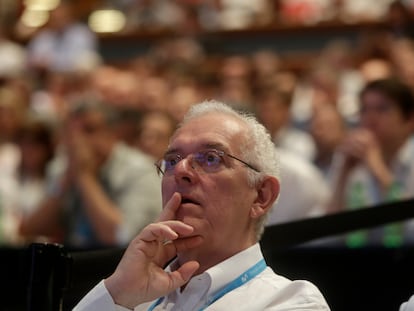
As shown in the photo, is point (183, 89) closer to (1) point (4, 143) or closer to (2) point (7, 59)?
(1) point (4, 143)

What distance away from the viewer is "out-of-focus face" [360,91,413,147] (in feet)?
14.2

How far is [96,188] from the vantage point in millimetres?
4895

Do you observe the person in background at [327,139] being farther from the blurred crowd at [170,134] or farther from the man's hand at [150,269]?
the man's hand at [150,269]

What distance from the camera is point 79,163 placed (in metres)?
4.98

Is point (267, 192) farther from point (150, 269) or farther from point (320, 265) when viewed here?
point (320, 265)

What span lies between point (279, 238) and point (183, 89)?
357 cm

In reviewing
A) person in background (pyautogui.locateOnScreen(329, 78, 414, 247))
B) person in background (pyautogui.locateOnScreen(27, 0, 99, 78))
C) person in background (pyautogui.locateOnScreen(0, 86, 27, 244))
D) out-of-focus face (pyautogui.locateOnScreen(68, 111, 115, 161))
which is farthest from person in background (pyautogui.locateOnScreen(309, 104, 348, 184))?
person in background (pyautogui.locateOnScreen(27, 0, 99, 78))

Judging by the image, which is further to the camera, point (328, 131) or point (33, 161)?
point (33, 161)

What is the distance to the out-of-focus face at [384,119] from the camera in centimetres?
432

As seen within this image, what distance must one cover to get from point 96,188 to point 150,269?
8.86 ft

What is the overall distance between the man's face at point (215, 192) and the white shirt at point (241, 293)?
0.04m

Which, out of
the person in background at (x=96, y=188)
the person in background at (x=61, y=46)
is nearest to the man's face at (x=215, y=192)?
the person in background at (x=96, y=188)

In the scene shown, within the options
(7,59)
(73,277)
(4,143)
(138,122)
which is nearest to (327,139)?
(138,122)

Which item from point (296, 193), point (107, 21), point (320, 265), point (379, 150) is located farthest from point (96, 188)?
point (107, 21)
